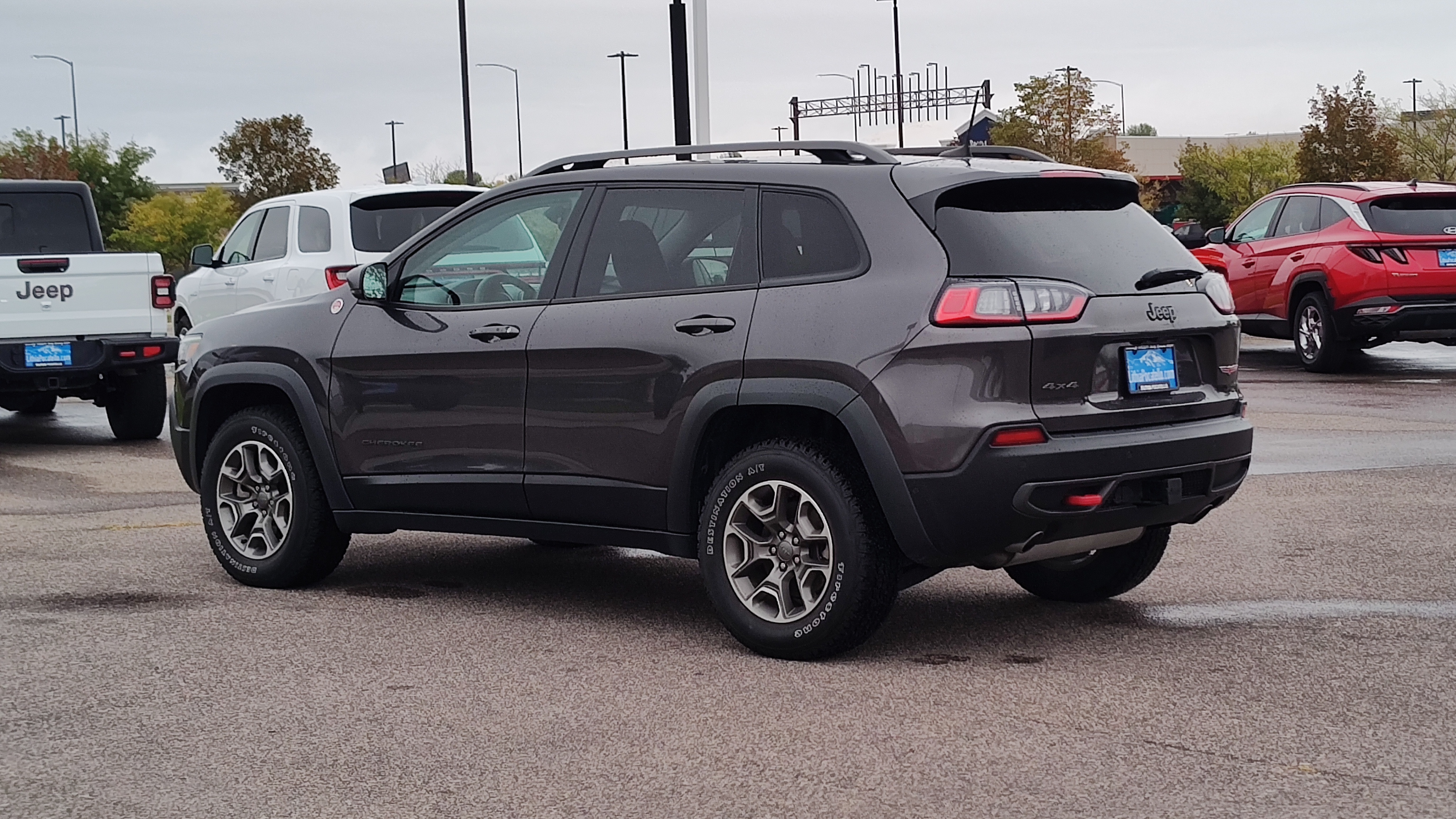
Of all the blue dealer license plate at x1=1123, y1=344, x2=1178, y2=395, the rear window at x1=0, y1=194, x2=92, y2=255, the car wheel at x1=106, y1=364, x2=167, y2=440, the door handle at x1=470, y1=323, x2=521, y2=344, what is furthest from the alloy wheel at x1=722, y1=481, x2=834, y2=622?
the rear window at x1=0, y1=194, x2=92, y2=255

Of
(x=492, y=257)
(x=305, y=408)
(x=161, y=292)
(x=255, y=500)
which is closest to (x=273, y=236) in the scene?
(x=161, y=292)

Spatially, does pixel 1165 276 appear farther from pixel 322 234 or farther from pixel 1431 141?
pixel 1431 141

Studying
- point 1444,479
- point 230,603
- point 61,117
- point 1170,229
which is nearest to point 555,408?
point 230,603

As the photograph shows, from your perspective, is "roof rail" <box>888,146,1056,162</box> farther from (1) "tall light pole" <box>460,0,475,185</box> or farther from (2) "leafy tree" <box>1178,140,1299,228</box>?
(2) "leafy tree" <box>1178,140,1299,228</box>

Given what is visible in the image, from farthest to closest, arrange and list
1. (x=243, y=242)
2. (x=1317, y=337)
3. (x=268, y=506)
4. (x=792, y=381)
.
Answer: (x=1317, y=337), (x=243, y=242), (x=268, y=506), (x=792, y=381)

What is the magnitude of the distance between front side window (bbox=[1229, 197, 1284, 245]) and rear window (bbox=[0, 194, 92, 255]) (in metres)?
11.5

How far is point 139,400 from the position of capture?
1307cm

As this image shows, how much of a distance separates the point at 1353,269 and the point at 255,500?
38.3 feet

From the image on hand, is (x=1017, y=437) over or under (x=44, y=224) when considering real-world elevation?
under

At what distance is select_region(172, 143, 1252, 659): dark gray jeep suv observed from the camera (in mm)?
5289

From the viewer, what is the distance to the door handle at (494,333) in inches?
248

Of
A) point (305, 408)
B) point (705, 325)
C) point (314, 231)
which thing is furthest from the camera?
point (314, 231)

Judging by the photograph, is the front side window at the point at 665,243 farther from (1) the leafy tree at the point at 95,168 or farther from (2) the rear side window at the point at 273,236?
(1) the leafy tree at the point at 95,168

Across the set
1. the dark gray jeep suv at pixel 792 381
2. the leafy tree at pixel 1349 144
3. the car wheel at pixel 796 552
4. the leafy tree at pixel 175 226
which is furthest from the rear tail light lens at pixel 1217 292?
the leafy tree at pixel 175 226
